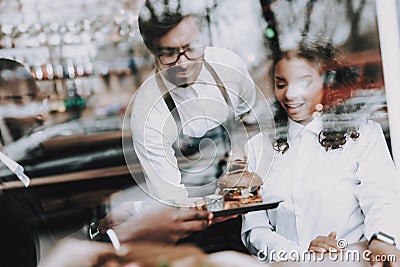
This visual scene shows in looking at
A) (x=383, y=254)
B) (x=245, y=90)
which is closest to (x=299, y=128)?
(x=245, y=90)

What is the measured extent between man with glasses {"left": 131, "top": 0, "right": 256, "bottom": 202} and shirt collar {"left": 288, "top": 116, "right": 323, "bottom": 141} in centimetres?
18

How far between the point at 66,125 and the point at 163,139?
1.16 feet

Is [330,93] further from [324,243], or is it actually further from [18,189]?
[18,189]

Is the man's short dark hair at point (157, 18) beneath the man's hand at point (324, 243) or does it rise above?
above

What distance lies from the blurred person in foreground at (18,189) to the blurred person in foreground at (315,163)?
2.54 feet

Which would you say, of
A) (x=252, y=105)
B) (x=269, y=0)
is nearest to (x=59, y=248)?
(x=252, y=105)

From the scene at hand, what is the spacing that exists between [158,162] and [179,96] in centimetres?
25

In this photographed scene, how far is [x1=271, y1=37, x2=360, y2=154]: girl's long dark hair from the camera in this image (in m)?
2.75

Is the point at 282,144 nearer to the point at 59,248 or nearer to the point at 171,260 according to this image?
the point at 171,260

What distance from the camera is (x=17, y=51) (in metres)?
2.59

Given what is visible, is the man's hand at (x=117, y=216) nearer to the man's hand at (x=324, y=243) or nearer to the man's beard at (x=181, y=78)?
the man's beard at (x=181, y=78)

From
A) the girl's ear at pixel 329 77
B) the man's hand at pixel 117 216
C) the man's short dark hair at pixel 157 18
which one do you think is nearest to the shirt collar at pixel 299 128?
the girl's ear at pixel 329 77

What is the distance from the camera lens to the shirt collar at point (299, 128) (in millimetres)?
2748

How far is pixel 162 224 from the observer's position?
8.93ft
